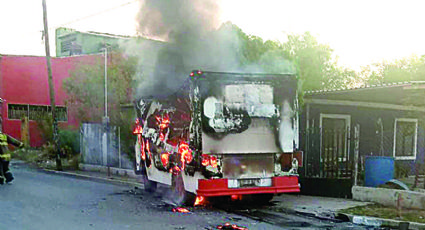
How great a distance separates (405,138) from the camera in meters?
16.6

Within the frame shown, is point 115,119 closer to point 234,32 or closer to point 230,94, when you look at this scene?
point 234,32

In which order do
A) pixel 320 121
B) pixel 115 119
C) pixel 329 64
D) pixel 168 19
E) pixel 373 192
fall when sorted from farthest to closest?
pixel 329 64, pixel 115 119, pixel 320 121, pixel 168 19, pixel 373 192

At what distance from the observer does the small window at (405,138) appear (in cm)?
1625

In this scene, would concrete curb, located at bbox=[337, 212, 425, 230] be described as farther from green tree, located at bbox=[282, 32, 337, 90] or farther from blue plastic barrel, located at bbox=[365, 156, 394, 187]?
green tree, located at bbox=[282, 32, 337, 90]

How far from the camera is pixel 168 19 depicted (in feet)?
41.4

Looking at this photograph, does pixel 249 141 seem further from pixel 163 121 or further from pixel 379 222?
pixel 379 222

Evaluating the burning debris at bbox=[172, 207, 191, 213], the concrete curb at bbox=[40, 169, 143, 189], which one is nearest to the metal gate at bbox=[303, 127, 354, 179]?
the burning debris at bbox=[172, 207, 191, 213]

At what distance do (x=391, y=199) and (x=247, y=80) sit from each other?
3.71 m

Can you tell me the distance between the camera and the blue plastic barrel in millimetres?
9859

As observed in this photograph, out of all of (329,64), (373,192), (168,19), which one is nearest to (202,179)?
(373,192)

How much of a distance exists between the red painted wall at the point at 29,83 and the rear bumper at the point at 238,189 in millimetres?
20827

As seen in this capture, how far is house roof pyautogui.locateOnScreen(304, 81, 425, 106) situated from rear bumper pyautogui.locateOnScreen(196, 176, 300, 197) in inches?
149

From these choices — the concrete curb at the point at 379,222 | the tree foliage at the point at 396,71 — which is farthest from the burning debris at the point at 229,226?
the tree foliage at the point at 396,71

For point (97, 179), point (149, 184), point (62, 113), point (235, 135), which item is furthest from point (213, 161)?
point (62, 113)
